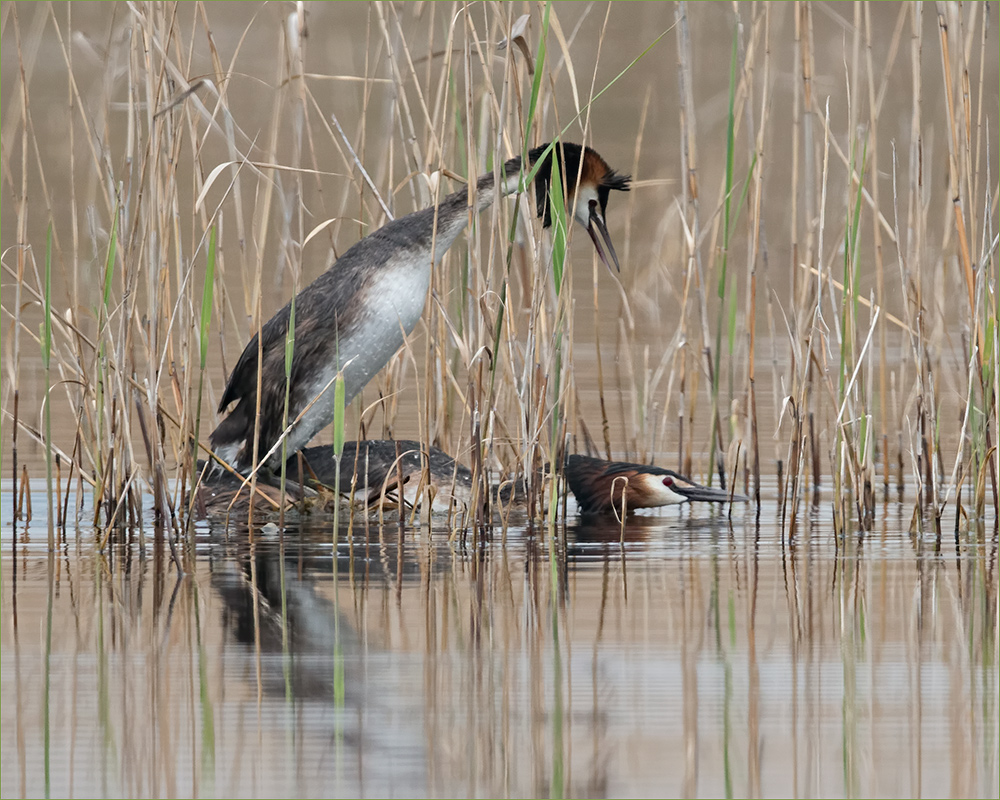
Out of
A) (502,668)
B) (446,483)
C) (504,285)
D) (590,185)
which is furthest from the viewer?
(590,185)

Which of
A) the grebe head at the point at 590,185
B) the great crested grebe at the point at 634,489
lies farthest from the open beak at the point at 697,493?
the grebe head at the point at 590,185

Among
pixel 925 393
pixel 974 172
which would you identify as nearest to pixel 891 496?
pixel 925 393

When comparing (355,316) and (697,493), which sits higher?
(355,316)

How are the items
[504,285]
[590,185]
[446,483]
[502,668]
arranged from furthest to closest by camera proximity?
[590,185]
[446,483]
[504,285]
[502,668]

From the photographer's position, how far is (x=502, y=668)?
3133mm

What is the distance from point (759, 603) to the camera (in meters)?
3.77

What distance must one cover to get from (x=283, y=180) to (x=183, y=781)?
727cm

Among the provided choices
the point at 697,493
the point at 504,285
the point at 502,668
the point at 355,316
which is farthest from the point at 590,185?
the point at 502,668

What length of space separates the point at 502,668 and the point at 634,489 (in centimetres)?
234

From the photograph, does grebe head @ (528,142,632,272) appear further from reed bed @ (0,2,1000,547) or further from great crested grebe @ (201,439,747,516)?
great crested grebe @ (201,439,747,516)

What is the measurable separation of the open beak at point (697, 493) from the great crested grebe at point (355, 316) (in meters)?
0.76

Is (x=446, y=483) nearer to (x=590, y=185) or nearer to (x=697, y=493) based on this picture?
(x=697, y=493)

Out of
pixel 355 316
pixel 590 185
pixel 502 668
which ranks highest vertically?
pixel 590 185

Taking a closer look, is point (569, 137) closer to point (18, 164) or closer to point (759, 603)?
point (18, 164)
